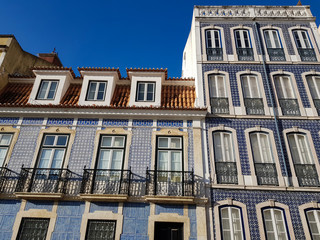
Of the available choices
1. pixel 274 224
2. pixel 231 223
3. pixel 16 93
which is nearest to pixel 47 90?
pixel 16 93

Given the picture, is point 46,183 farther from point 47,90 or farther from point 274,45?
point 274,45

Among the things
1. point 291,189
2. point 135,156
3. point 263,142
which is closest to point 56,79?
point 135,156

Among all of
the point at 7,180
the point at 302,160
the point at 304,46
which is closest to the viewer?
the point at 7,180

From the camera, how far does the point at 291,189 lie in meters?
9.35

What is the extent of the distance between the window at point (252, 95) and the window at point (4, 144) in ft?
34.3

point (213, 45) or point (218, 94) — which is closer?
point (218, 94)

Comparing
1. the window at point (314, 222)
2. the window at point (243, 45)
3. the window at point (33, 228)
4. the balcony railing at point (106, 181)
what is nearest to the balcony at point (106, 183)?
the balcony railing at point (106, 181)

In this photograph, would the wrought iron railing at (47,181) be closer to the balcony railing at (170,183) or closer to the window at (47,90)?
the balcony railing at (170,183)

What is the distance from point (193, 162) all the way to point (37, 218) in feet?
20.0

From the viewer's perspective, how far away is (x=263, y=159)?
10.1 m

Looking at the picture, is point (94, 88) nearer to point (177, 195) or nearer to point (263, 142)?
point (177, 195)

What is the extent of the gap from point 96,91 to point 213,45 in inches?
259

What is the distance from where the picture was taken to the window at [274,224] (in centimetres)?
862

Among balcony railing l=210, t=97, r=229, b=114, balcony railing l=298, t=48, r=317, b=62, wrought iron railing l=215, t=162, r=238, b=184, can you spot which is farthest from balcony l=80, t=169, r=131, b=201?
balcony railing l=298, t=48, r=317, b=62
